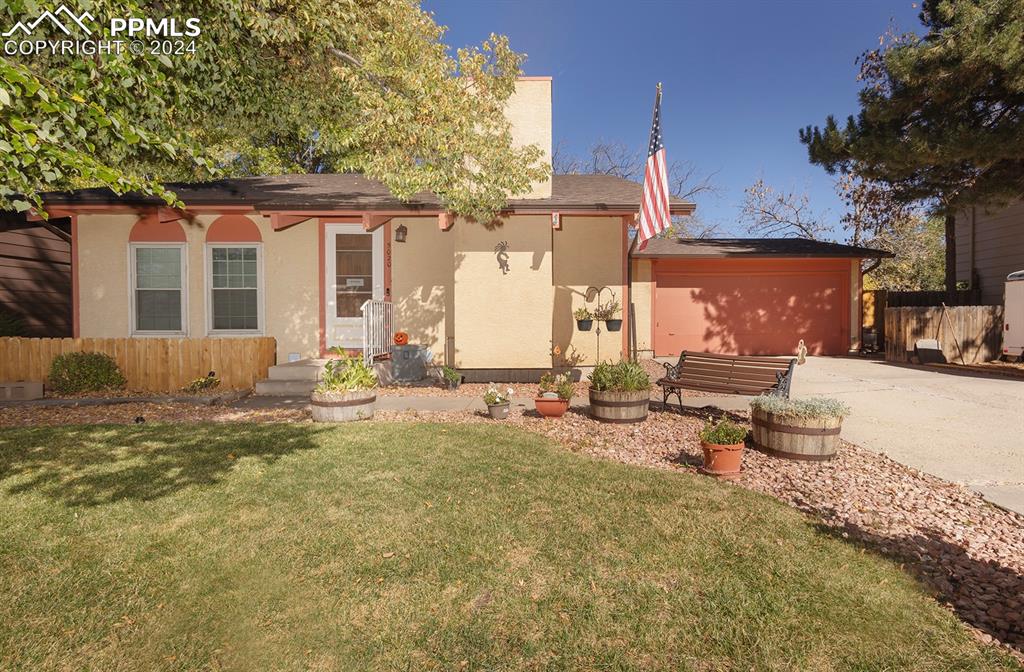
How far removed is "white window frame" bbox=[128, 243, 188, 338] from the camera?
10250 mm

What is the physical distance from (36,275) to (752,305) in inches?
763

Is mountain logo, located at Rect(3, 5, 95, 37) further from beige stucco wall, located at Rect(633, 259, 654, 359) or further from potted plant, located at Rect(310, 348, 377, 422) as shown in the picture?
beige stucco wall, located at Rect(633, 259, 654, 359)

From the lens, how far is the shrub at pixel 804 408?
4918 mm

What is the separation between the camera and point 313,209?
9.50 meters

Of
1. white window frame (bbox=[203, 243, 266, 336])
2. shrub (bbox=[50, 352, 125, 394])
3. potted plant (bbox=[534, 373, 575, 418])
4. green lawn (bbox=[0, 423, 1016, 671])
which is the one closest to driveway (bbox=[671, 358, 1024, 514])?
green lawn (bbox=[0, 423, 1016, 671])

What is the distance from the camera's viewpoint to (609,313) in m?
11.4

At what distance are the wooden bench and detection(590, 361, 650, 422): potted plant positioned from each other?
0.77 metres

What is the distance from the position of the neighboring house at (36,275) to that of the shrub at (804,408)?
1378 cm

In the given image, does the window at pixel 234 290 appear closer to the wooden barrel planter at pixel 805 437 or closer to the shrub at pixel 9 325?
the shrub at pixel 9 325

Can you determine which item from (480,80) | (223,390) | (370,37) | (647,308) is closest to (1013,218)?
(647,308)

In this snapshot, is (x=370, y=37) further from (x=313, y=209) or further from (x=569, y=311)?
(x=569, y=311)

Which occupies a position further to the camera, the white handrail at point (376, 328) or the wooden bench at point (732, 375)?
the white handrail at point (376, 328)

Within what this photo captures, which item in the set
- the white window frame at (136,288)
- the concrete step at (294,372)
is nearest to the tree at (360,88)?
the white window frame at (136,288)

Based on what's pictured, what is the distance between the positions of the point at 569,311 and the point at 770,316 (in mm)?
7109
